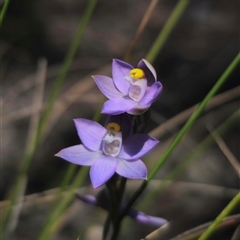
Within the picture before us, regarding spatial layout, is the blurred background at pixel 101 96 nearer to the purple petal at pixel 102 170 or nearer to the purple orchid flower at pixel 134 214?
the purple orchid flower at pixel 134 214

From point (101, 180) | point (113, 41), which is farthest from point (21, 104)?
point (101, 180)

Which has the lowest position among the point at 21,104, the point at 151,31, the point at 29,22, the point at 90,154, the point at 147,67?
the point at 21,104

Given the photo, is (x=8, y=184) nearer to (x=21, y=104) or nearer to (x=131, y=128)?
(x=21, y=104)

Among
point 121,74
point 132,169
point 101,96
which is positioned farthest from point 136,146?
point 101,96

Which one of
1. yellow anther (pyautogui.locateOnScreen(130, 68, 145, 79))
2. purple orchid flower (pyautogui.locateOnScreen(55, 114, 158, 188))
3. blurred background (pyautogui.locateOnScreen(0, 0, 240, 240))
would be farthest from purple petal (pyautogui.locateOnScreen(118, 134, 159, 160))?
blurred background (pyautogui.locateOnScreen(0, 0, 240, 240))

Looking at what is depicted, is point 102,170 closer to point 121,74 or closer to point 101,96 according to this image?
point 121,74

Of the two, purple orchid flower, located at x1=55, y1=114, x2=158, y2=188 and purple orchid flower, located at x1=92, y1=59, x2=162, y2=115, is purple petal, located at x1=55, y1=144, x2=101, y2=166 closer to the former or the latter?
purple orchid flower, located at x1=55, y1=114, x2=158, y2=188
